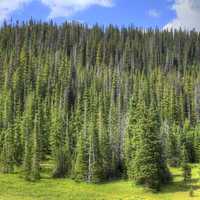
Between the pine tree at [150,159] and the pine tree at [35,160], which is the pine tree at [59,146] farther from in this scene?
A: the pine tree at [150,159]

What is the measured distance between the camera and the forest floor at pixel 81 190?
68125 mm

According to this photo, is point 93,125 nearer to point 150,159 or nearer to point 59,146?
point 59,146

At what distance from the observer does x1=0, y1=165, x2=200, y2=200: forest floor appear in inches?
2682

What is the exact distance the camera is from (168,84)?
161 meters

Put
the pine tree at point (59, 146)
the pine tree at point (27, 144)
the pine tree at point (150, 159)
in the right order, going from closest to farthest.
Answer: the pine tree at point (150, 159) < the pine tree at point (27, 144) < the pine tree at point (59, 146)

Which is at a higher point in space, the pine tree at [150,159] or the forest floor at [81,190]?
the pine tree at [150,159]

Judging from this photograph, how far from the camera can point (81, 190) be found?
75500mm

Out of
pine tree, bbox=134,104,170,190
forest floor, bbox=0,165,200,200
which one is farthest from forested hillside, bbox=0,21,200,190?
forest floor, bbox=0,165,200,200

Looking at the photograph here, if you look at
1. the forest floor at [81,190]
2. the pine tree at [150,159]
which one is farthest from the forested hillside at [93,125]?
the forest floor at [81,190]

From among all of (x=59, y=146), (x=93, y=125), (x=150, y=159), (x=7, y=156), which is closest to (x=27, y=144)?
(x=7, y=156)

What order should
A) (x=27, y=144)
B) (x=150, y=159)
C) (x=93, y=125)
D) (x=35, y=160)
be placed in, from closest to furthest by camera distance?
(x=150, y=159), (x=35, y=160), (x=27, y=144), (x=93, y=125)

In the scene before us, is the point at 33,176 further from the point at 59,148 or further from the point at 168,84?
the point at 168,84

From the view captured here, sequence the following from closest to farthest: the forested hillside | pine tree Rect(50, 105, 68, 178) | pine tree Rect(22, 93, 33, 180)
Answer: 1. the forested hillside
2. pine tree Rect(22, 93, 33, 180)
3. pine tree Rect(50, 105, 68, 178)

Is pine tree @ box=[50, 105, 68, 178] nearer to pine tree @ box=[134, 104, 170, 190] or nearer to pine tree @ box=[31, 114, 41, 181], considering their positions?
pine tree @ box=[31, 114, 41, 181]
